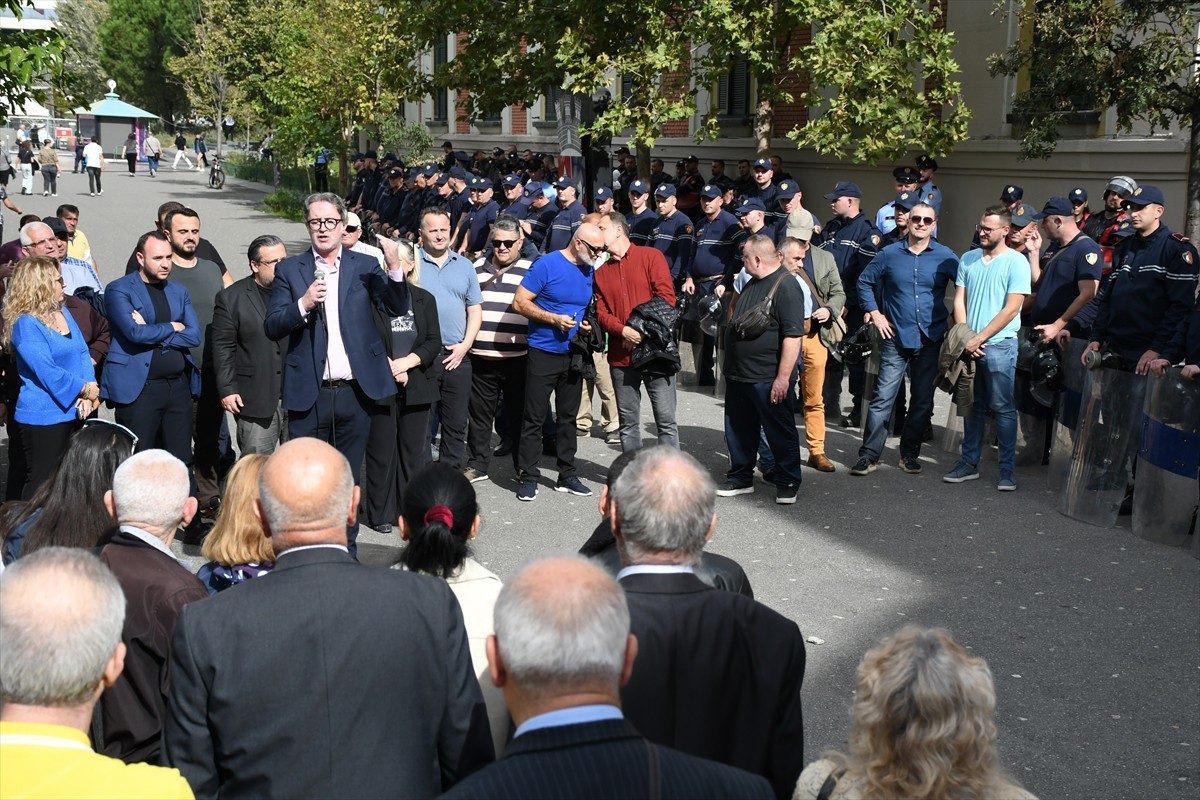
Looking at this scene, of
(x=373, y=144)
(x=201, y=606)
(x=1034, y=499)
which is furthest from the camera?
(x=373, y=144)

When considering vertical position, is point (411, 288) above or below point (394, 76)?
below

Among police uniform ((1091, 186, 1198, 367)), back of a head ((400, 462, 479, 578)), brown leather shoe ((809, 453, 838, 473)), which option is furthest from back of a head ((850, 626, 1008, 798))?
brown leather shoe ((809, 453, 838, 473))

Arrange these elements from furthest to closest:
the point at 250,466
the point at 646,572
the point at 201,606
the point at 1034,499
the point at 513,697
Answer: the point at 1034,499
the point at 250,466
the point at 646,572
the point at 201,606
the point at 513,697

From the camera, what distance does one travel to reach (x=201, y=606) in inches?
122

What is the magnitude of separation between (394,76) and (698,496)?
18.8m

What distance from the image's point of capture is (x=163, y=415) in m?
7.92

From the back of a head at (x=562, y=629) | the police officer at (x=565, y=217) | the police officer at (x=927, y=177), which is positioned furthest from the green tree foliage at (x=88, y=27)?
the back of a head at (x=562, y=629)

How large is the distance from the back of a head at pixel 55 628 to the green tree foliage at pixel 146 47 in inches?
2894

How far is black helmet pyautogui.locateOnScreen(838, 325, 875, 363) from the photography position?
10.6m

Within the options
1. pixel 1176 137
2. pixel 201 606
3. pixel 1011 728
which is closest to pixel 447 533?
pixel 201 606

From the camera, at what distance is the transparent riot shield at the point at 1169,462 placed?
781cm

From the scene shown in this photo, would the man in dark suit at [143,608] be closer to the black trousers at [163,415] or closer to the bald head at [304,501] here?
the bald head at [304,501]

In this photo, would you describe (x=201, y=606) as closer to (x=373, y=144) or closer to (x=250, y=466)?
(x=250, y=466)

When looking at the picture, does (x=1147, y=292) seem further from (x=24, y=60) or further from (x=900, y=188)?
(x=24, y=60)
